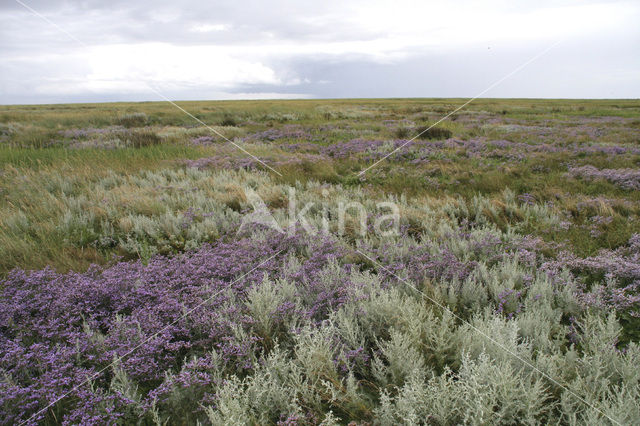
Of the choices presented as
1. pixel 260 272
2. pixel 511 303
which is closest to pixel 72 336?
pixel 260 272

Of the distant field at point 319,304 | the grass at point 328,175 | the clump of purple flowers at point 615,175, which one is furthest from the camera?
the clump of purple flowers at point 615,175

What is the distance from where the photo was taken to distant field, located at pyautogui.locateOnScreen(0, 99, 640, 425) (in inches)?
95.7

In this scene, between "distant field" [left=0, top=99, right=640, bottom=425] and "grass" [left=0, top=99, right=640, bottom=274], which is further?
"grass" [left=0, top=99, right=640, bottom=274]

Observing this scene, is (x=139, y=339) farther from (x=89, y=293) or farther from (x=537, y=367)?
(x=537, y=367)

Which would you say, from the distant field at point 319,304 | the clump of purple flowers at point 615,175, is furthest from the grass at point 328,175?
the clump of purple flowers at point 615,175

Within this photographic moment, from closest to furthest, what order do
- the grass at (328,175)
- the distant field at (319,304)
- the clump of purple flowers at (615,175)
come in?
the distant field at (319,304)
the grass at (328,175)
the clump of purple flowers at (615,175)

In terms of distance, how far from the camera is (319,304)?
11.9 ft

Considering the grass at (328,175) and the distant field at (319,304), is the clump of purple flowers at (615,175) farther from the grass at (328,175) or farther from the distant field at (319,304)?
the grass at (328,175)

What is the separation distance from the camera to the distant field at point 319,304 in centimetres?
243

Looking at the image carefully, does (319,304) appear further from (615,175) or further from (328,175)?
(615,175)

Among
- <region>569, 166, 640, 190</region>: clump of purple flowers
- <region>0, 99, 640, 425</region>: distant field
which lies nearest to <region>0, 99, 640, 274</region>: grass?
<region>0, 99, 640, 425</region>: distant field

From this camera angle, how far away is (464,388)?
230 cm

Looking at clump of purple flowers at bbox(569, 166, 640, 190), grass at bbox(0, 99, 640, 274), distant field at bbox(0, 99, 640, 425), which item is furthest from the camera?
clump of purple flowers at bbox(569, 166, 640, 190)

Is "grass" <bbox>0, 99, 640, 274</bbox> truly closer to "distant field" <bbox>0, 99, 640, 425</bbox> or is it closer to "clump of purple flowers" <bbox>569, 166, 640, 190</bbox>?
"distant field" <bbox>0, 99, 640, 425</bbox>
